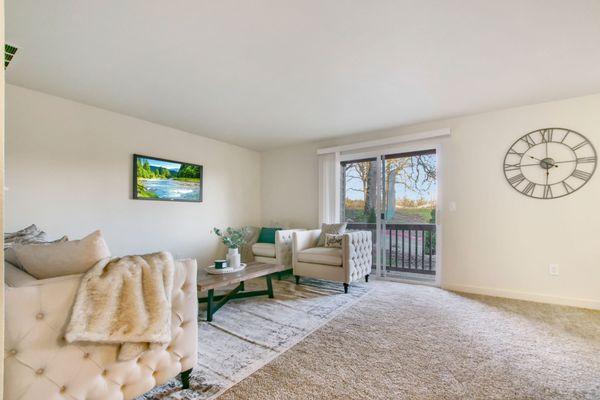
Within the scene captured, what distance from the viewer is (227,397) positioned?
4.97 feet

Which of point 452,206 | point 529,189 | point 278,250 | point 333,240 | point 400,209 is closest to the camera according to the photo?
point 529,189

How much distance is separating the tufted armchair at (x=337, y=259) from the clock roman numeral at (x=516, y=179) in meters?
1.82

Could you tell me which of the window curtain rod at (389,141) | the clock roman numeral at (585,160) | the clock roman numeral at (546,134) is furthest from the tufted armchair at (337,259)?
the clock roman numeral at (585,160)

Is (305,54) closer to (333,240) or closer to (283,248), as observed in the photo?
(333,240)

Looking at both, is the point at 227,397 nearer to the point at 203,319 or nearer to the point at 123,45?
the point at 203,319

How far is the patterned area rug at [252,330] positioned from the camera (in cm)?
164

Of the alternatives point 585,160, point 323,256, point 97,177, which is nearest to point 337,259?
point 323,256

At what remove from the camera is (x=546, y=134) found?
3.15 meters

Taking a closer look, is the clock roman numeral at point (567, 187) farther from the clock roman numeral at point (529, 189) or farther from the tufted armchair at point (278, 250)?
the tufted armchair at point (278, 250)

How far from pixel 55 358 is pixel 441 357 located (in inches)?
86.0

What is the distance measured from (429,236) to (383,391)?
313cm

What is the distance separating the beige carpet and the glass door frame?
1020 mm

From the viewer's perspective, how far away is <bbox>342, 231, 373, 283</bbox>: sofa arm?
338 cm

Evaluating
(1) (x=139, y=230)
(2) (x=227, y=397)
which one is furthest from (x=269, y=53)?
(1) (x=139, y=230)
